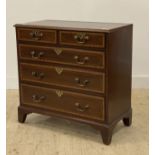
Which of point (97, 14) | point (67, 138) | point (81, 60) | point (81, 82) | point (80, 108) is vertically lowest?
point (67, 138)

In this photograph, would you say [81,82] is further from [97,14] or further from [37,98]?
[97,14]

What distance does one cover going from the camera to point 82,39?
7.36 ft

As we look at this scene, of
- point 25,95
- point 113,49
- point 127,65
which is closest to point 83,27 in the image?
point 113,49

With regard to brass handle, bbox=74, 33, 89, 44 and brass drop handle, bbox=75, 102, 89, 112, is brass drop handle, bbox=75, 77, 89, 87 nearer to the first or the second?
brass drop handle, bbox=75, 102, 89, 112

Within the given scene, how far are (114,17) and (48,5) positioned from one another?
693 millimetres

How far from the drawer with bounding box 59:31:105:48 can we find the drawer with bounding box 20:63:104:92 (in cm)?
19

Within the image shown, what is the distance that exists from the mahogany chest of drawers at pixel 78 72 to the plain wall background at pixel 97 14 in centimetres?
91

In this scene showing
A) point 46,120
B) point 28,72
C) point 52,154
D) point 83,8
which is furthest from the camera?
point 83,8

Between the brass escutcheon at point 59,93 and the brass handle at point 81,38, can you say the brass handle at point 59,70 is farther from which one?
the brass handle at point 81,38

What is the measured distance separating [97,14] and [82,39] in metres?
1.20

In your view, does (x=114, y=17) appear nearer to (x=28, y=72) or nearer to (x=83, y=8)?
(x=83, y=8)

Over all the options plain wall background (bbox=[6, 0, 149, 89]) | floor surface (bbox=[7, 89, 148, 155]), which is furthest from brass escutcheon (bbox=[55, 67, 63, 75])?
plain wall background (bbox=[6, 0, 149, 89])

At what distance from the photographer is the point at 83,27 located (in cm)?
231

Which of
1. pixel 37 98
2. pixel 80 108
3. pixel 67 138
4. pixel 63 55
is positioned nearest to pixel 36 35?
pixel 63 55
